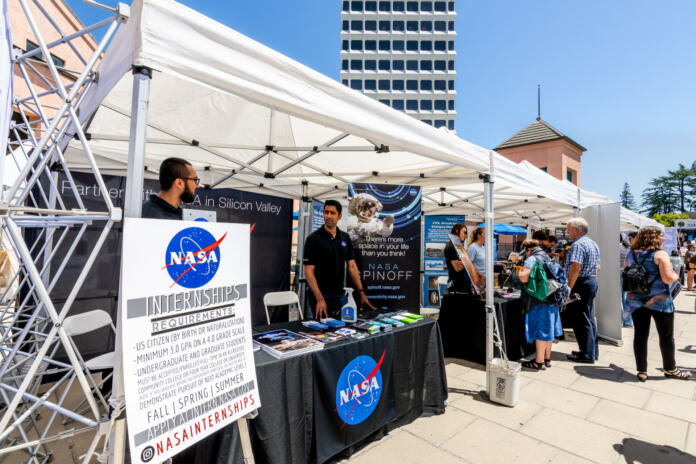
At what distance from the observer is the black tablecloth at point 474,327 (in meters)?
4.14

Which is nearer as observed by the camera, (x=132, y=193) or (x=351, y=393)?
(x=132, y=193)

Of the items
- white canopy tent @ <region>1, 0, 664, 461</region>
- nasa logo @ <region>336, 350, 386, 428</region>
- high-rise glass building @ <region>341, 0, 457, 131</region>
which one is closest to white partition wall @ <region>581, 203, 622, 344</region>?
white canopy tent @ <region>1, 0, 664, 461</region>

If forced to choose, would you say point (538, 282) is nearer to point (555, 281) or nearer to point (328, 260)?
point (555, 281)

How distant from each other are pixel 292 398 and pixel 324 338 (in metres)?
0.45

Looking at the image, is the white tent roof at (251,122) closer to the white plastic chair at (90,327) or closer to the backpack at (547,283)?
the backpack at (547,283)

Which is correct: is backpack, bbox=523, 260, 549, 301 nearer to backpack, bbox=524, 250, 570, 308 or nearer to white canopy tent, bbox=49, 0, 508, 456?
backpack, bbox=524, 250, 570, 308

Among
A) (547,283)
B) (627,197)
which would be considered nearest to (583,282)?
(547,283)

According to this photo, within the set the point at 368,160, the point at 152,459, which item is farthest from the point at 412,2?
the point at 152,459

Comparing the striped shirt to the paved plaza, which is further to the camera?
the striped shirt

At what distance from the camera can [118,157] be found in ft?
13.1

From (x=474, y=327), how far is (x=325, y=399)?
2.61m

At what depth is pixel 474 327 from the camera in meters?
4.20

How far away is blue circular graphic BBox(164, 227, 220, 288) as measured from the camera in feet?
4.43

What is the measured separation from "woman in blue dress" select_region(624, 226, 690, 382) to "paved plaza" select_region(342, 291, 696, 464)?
249mm
